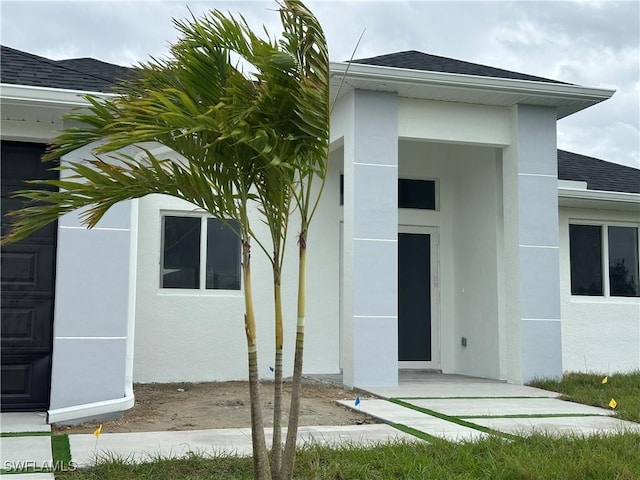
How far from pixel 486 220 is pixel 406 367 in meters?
2.89

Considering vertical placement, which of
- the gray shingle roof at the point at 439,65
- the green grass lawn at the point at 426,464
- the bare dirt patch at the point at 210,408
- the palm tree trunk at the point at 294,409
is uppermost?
the gray shingle roof at the point at 439,65

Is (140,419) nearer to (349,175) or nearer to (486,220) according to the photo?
(349,175)

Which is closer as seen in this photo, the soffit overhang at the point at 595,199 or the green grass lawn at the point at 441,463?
the green grass lawn at the point at 441,463

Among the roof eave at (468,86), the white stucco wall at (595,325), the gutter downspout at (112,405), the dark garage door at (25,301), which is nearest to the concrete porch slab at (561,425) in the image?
the gutter downspout at (112,405)

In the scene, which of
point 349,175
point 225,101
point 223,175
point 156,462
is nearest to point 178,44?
point 225,101

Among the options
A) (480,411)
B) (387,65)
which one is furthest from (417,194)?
(480,411)

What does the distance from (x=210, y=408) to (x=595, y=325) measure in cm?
770

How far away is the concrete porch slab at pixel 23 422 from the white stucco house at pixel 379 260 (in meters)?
0.15

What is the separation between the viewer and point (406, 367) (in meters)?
12.5

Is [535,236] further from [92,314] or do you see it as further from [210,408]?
[92,314]

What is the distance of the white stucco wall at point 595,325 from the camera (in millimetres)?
12695

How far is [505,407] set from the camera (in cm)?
835

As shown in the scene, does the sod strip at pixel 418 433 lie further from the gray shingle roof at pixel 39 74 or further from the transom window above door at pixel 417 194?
the transom window above door at pixel 417 194

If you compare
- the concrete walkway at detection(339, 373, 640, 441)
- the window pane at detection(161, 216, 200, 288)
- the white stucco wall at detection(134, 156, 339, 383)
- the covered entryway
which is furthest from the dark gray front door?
the window pane at detection(161, 216, 200, 288)
